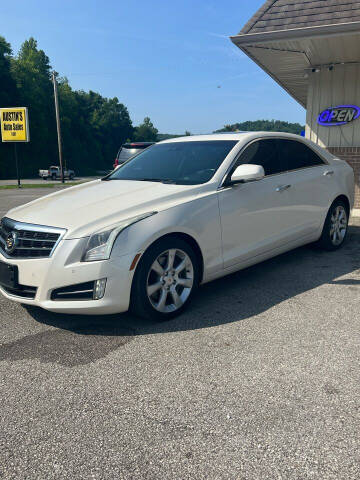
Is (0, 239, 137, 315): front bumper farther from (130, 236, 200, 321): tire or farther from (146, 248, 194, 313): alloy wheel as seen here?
(146, 248, 194, 313): alloy wheel

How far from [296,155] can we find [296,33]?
11.0 feet

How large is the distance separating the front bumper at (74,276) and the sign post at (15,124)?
25784 mm

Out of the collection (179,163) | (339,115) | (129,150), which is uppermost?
(339,115)

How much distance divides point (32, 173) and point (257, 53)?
A: 187 ft

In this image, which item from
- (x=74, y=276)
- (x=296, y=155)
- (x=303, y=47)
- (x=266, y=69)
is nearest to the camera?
(x=74, y=276)

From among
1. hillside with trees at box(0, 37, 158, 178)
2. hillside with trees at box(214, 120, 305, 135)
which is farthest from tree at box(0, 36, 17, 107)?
hillside with trees at box(214, 120, 305, 135)

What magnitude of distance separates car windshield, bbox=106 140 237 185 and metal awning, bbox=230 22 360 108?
12.6ft

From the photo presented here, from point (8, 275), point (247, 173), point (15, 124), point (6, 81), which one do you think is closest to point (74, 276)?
point (8, 275)

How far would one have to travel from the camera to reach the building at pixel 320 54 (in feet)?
24.8

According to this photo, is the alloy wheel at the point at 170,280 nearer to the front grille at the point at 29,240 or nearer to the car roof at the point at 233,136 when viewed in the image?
the front grille at the point at 29,240

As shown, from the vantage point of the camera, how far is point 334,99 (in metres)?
9.86

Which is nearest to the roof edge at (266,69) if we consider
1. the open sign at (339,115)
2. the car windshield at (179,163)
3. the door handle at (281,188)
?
the open sign at (339,115)

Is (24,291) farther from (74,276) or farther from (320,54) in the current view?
(320,54)

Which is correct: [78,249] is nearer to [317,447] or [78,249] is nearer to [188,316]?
[188,316]
